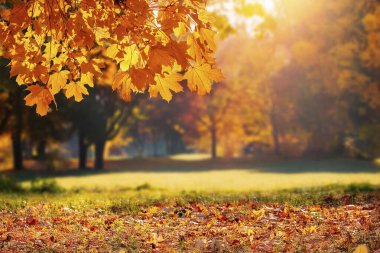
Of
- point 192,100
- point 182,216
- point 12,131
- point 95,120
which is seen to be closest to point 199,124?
point 192,100

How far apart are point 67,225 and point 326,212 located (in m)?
3.53

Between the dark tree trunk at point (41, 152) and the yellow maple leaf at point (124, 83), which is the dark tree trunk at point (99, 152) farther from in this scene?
the yellow maple leaf at point (124, 83)

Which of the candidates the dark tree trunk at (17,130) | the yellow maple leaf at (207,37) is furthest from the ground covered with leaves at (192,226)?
the dark tree trunk at (17,130)

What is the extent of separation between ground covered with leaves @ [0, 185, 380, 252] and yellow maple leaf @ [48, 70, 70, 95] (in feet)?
5.37

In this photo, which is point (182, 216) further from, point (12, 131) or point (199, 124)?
point (199, 124)

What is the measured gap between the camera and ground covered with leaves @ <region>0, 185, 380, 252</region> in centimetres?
558

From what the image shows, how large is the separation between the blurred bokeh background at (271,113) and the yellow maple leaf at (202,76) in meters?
25.0

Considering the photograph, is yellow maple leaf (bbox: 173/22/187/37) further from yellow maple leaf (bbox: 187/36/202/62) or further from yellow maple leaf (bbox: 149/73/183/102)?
yellow maple leaf (bbox: 149/73/183/102)

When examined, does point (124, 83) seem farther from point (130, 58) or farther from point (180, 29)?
point (180, 29)

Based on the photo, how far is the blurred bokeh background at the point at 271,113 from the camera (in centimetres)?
3719

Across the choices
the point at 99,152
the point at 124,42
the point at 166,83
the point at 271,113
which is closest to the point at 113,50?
the point at 124,42

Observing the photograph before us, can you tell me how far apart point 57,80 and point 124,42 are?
823mm

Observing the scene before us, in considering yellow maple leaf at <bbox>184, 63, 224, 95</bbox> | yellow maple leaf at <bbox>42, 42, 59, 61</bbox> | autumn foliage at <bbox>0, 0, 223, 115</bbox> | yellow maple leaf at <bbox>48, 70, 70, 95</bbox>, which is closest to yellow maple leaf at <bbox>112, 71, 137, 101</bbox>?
autumn foliage at <bbox>0, 0, 223, 115</bbox>

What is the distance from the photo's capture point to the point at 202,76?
15.0 ft
